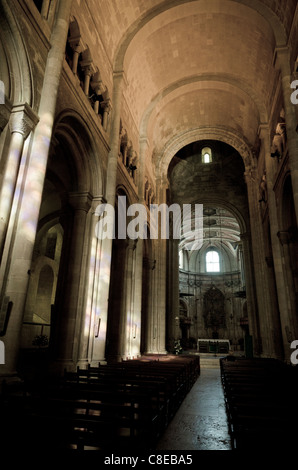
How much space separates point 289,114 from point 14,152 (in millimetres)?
8734

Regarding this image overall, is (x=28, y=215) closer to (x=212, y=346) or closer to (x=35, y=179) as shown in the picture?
(x=35, y=179)

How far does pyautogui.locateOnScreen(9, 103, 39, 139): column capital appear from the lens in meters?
6.15

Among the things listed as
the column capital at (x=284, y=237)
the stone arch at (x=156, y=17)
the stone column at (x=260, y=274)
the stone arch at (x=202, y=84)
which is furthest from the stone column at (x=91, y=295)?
the stone column at (x=260, y=274)

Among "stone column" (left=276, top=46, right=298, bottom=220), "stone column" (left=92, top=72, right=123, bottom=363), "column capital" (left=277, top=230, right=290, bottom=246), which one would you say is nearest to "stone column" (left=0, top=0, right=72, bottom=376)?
"stone column" (left=92, top=72, right=123, bottom=363)

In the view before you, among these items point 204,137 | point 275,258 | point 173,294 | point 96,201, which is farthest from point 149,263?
point 204,137

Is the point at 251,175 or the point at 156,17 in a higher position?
the point at 156,17

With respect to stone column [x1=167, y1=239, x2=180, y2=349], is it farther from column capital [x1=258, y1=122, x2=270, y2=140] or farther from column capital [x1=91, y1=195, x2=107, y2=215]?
column capital [x1=91, y1=195, x2=107, y2=215]

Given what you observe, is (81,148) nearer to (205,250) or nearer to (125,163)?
(125,163)

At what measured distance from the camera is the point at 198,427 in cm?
515

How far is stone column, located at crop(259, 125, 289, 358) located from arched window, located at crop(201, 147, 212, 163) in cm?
996

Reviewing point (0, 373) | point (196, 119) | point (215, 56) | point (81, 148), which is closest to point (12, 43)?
point (81, 148)
